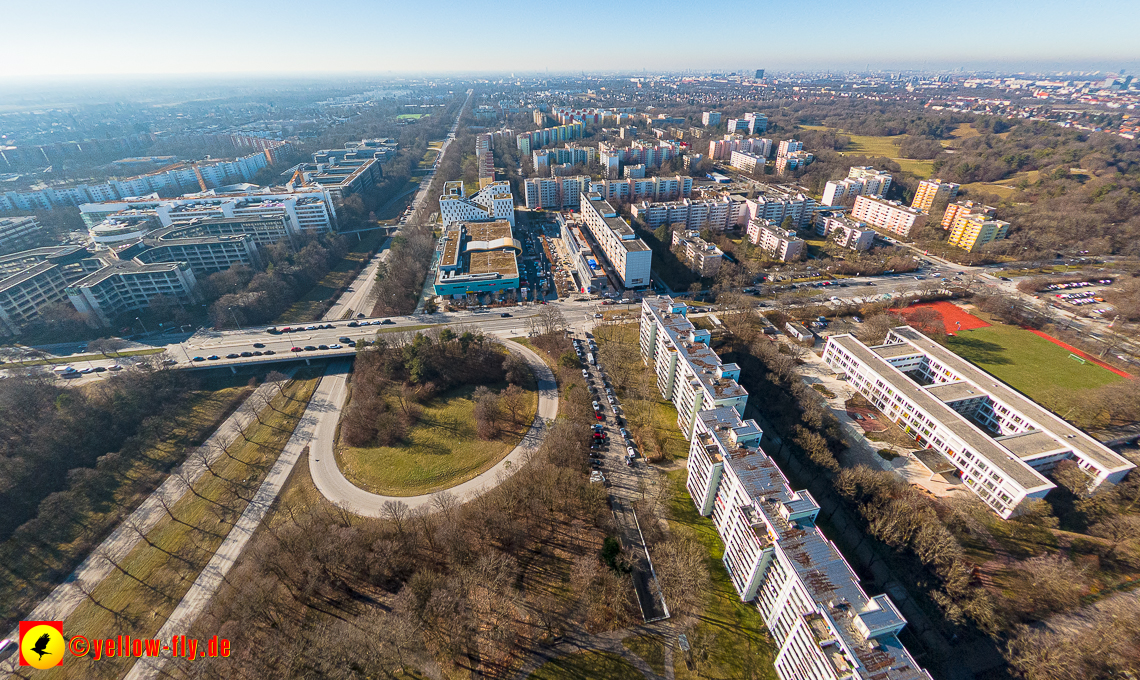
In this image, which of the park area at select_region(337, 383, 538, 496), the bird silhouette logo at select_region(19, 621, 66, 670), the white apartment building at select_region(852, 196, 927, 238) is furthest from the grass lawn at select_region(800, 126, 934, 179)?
the bird silhouette logo at select_region(19, 621, 66, 670)

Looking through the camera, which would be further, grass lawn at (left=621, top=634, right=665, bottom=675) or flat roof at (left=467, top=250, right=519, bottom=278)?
flat roof at (left=467, top=250, right=519, bottom=278)

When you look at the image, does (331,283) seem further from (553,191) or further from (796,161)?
(796,161)

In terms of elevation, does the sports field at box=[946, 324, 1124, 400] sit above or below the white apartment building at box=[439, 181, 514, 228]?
below

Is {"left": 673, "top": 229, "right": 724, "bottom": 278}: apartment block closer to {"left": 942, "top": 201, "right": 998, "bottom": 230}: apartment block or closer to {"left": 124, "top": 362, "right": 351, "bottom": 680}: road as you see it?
{"left": 942, "top": 201, "right": 998, "bottom": 230}: apartment block

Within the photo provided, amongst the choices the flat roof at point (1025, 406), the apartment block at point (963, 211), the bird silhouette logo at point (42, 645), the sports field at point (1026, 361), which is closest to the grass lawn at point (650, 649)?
the bird silhouette logo at point (42, 645)

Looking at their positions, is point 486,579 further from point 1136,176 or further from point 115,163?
point 115,163
